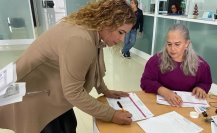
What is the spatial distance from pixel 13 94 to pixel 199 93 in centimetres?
109

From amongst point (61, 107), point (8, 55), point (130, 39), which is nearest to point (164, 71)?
point (61, 107)

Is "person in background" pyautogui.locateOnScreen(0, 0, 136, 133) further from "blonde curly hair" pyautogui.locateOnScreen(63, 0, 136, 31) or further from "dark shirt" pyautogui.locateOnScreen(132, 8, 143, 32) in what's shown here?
"dark shirt" pyautogui.locateOnScreen(132, 8, 143, 32)

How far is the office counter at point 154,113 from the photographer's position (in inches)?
37.1

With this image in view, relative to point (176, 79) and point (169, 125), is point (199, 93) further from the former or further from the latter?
point (169, 125)

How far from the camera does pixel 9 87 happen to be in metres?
0.90

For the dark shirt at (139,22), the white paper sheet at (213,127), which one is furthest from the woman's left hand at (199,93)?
the dark shirt at (139,22)

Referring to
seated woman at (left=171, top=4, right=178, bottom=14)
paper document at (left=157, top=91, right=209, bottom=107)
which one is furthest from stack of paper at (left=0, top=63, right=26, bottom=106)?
seated woman at (left=171, top=4, right=178, bottom=14)

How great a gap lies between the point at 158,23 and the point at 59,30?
3.48 m

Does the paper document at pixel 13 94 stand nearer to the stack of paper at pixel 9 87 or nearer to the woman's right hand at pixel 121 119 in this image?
the stack of paper at pixel 9 87

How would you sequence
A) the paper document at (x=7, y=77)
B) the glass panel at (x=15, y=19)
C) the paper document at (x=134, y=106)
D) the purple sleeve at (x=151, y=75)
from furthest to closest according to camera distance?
1. the glass panel at (x=15, y=19)
2. the purple sleeve at (x=151, y=75)
3. the paper document at (x=134, y=106)
4. the paper document at (x=7, y=77)

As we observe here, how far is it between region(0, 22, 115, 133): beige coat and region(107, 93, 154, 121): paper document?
0.18 meters

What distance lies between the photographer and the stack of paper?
84 cm

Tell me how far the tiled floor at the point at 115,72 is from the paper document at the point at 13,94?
4.05ft

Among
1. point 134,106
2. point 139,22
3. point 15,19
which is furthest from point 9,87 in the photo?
point 15,19
